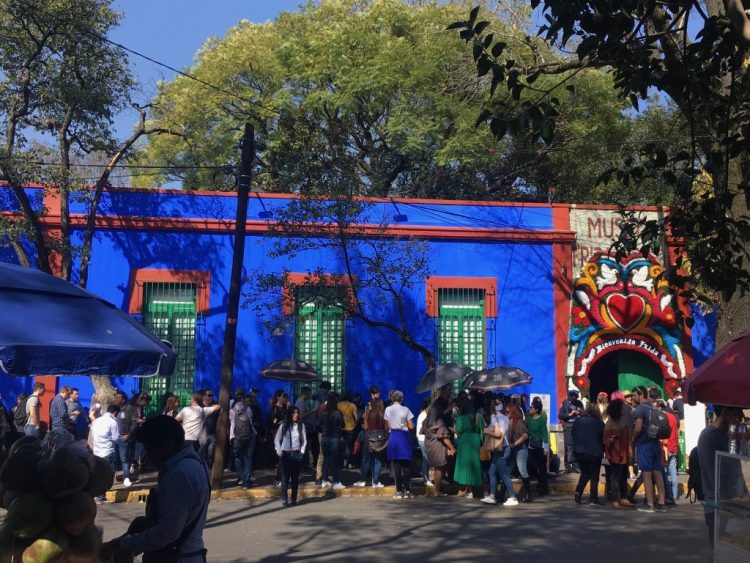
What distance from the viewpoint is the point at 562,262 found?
20.8 m

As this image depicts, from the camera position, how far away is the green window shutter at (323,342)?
65.8ft

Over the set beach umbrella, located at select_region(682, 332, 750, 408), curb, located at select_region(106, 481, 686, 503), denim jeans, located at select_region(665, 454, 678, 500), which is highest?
beach umbrella, located at select_region(682, 332, 750, 408)

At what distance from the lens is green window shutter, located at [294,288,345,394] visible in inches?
789

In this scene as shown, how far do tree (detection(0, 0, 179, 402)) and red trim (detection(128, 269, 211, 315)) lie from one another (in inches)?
51.1

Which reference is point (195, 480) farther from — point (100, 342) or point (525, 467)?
point (525, 467)

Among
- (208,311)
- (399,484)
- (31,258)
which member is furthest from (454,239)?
(31,258)

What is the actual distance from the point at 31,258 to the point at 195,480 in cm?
1560

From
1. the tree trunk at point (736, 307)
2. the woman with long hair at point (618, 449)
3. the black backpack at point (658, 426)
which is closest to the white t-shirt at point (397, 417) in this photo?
the woman with long hair at point (618, 449)

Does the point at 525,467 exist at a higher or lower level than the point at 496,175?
lower

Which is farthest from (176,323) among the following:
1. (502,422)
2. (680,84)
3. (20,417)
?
(680,84)

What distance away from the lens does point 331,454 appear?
15.2m

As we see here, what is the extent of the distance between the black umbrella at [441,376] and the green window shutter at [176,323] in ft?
17.6

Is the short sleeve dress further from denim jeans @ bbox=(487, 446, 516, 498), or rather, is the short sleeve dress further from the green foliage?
the green foliage

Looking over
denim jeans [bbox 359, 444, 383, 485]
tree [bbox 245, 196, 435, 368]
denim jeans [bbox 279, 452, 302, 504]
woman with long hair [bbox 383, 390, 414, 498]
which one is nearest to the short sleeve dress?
woman with long hair [bbox 383, 390, 414, 498]
